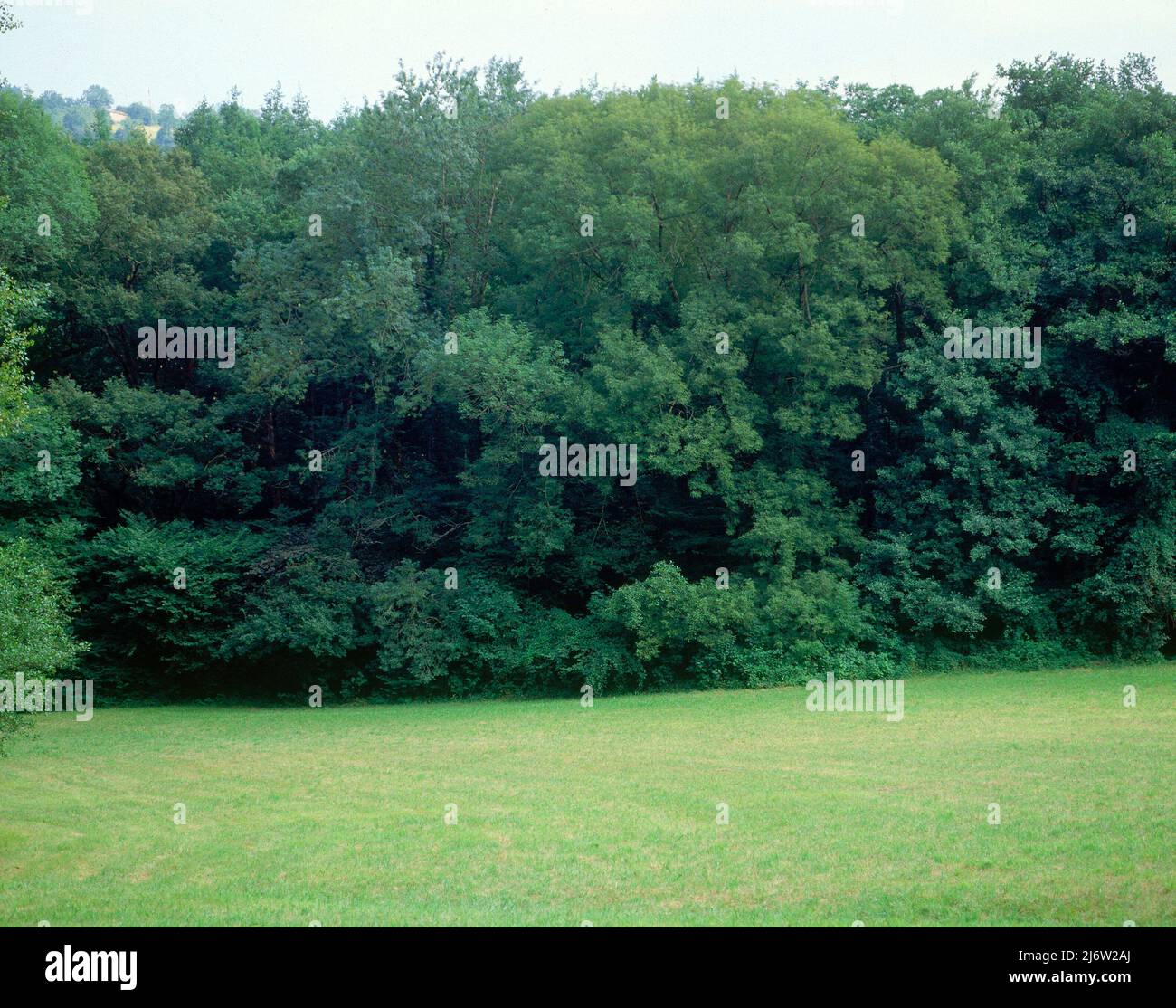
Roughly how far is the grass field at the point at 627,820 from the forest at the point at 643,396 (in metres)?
4.99

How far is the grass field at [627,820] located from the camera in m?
12.4

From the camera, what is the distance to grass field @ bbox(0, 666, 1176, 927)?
12.4 m

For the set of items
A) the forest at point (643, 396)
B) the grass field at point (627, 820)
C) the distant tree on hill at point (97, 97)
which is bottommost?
the grass field at point (627, 820)

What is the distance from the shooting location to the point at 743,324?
3281 centimetres

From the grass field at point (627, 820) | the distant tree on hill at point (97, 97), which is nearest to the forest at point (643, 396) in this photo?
the grass field at point (627, 820)

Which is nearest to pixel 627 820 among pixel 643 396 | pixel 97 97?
pixel 643 396

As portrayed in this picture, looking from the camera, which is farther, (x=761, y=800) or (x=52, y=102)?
(x=52, y=102)

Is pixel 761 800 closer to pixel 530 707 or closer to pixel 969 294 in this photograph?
pixel 530 707

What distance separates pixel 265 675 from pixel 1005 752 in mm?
23389

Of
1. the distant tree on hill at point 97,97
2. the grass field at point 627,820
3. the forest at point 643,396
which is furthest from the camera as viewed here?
the distant tree on hill at point 97,97

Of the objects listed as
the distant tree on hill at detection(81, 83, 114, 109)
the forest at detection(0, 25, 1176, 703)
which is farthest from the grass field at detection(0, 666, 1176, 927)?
the distant tree on hill at detection(81, 83, 114, 109)

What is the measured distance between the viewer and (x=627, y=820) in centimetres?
1678

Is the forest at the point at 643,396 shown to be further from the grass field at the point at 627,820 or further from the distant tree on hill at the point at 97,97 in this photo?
the distant tree on hill at the point at 97,97

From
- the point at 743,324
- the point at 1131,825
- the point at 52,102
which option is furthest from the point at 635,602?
the point at 52,102
